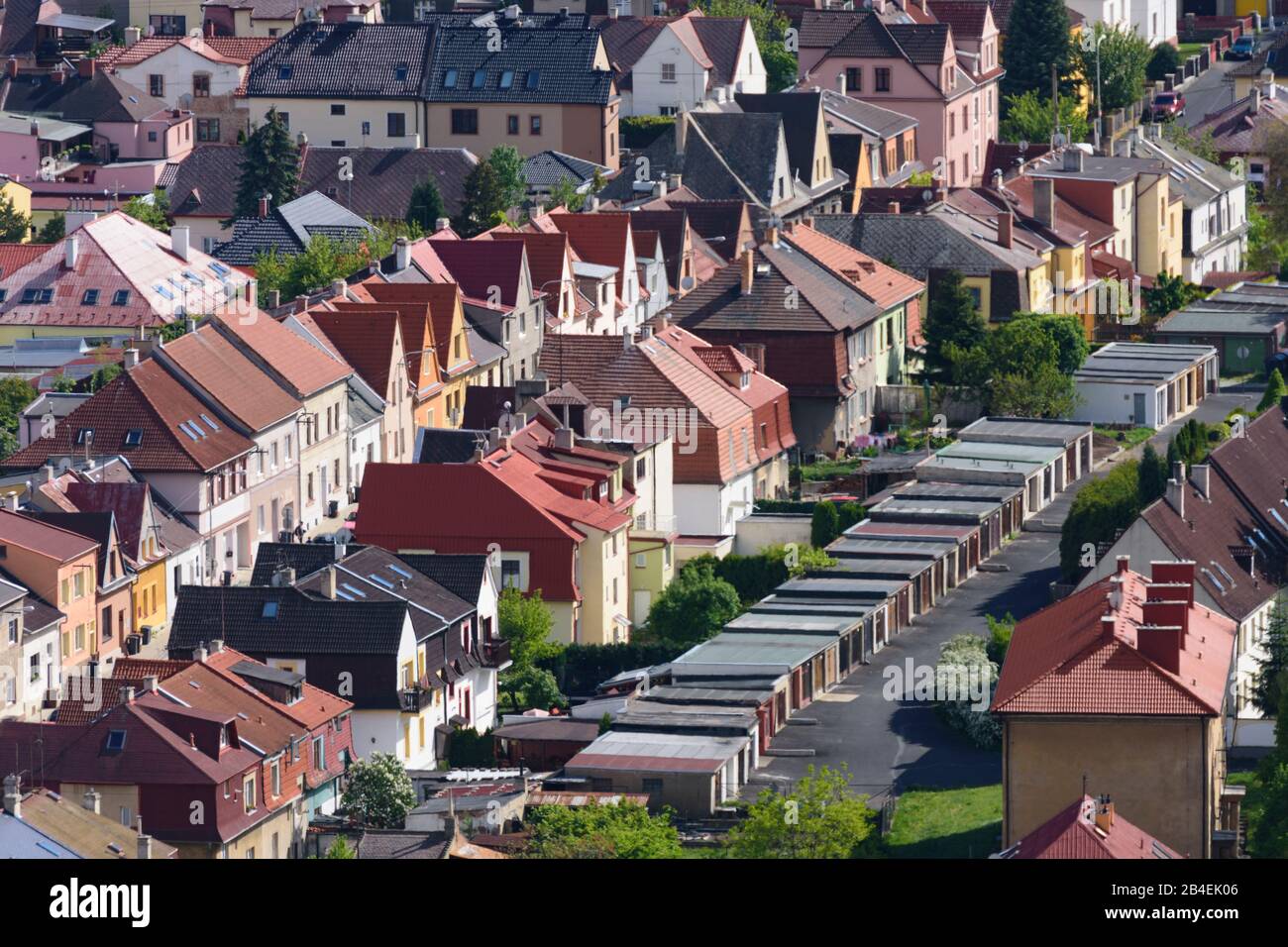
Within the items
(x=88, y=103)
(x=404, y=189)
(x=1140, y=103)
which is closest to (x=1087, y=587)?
(x=404, y=189)

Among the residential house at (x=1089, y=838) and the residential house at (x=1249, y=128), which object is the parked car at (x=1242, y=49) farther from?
the residential house at (x=1089, y=838)

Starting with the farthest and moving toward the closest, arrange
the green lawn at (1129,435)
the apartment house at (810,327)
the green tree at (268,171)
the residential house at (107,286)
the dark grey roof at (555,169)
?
the dark grey roof at (555,169) < the green tree at (268,171) < the residential house at (107,286) < the green lawn at (1129,435) < the apartment house at (810,327)

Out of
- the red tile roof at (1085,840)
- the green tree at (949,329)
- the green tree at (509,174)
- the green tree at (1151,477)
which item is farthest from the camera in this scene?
the green tree at (509,174)

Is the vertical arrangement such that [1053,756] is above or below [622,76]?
below

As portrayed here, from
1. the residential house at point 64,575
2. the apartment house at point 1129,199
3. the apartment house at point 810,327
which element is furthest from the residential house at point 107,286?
the apartment house at point 1129,199

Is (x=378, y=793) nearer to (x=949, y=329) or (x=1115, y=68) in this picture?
(x=949, y=329)

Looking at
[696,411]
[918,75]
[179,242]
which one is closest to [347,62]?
[918,75]

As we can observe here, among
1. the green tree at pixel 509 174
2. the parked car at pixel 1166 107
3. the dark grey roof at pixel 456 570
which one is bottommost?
the dark grey roof at pixel 456 570
